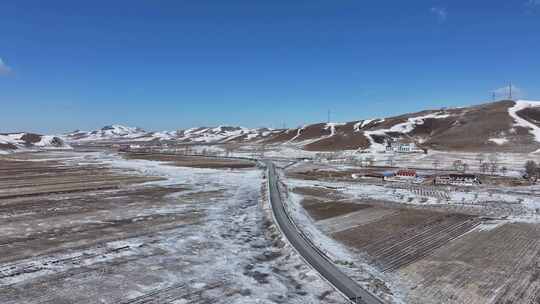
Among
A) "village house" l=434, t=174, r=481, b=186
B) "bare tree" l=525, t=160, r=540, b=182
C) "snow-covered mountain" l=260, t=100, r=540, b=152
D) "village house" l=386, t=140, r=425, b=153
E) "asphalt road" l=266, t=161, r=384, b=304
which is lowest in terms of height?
"asphalt road" l=266, t=161, r=384, b=304

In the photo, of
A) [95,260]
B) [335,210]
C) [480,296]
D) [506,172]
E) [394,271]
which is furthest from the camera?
[506,172]

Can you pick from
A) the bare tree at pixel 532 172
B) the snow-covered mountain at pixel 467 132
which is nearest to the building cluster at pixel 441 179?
the bare tree at pixel 532 172

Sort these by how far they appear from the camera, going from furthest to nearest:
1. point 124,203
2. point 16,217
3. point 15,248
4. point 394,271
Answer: point 124,203, point 16,217, point 15,248, point 394,271

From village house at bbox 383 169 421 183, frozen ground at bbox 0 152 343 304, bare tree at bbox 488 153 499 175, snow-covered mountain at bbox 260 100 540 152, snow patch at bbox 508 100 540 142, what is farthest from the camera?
snow patch at bbox 508 100 540 142

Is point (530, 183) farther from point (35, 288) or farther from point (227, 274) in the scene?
point (35, 288)

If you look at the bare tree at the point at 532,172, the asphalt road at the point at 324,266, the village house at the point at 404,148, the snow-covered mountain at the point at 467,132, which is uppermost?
the snow-covered mountain at the point at 467,132

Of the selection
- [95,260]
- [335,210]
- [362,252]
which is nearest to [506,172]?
[335,210]

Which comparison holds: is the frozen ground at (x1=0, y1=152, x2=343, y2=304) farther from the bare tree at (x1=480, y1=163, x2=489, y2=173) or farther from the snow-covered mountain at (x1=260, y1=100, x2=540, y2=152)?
the snow-covered mountain at (x1=260, y1=100, x2=540, y2=152)

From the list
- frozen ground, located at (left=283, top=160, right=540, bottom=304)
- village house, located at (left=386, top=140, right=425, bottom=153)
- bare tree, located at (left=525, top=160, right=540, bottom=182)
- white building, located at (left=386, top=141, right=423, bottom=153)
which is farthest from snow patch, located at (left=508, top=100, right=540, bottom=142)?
frozen ground, located at (left=283, top=160, right=540, bottom=304)

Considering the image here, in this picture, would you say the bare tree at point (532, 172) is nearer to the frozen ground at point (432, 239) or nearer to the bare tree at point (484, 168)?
the bare tree at point (484, 168)
